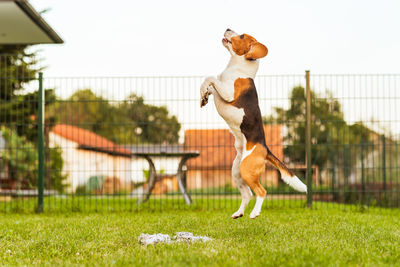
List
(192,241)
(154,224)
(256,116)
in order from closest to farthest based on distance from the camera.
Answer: (256,116) → (192,241) → (154,224)

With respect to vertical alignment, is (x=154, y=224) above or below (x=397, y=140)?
below

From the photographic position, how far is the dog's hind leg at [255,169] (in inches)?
204

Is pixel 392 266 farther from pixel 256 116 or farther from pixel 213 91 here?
pixel 213 91

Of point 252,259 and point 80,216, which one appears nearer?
point 252,259

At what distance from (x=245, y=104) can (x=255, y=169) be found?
770 mm

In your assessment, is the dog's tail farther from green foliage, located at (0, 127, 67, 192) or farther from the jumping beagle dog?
green foliage, located at (0, 127, 67, 192)

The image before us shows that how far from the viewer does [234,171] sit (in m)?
5.46

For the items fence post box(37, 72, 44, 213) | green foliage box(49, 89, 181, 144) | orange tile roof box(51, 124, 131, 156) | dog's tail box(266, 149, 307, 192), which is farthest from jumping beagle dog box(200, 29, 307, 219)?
fence post box(37, 72, 44, 213)

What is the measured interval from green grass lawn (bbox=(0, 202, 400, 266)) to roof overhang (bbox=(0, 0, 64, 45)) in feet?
15.2

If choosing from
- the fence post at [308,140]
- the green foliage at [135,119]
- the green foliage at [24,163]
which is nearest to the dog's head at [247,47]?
the green foliage at [135,119]

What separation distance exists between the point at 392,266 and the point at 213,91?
2.70 meters

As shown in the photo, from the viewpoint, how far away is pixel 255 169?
5.21 metres

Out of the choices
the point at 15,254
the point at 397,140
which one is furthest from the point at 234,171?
the point at 397,140

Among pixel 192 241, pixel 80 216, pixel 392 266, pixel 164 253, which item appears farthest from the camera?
pixel 80 216
